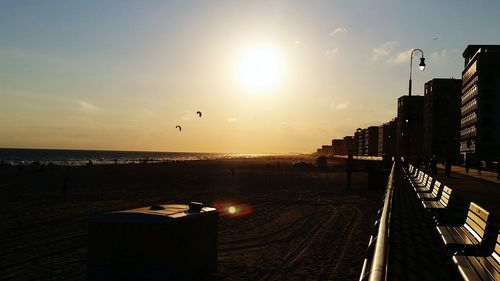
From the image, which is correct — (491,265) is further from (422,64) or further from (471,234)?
(422,64)

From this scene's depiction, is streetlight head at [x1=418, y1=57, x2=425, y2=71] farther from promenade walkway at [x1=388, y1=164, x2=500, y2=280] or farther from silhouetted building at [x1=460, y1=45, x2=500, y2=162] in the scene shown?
silhouetted building at [x1=460, y1=45, x2=500, y2=162]

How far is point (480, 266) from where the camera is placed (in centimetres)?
598

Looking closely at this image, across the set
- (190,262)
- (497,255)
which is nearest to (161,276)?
(190,262)

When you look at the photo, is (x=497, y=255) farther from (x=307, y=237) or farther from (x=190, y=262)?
(x=307, y=237)

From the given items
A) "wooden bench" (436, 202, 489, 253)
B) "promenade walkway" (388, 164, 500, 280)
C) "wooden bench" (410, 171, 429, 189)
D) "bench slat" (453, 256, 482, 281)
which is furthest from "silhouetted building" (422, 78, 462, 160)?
"bench slat" (453, 256, 482, 281)

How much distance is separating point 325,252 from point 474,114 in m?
87.1

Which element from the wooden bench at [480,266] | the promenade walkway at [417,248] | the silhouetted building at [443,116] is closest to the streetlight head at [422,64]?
the promenade walkway at [417,248]

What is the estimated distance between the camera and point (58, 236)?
1658 cm

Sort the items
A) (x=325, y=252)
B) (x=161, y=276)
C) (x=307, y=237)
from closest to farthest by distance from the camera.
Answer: (x=161, y=276) < (x=325, y=252) < (x=307, y=237)

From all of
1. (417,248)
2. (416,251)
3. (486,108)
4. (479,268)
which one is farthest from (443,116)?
(479,268)

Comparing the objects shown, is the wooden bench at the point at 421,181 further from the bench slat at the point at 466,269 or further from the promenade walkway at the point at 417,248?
the bench slat at the point at 466,269

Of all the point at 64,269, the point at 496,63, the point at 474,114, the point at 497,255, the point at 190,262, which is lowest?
the point at 64,269

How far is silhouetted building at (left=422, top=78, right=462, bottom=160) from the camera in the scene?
132500mm

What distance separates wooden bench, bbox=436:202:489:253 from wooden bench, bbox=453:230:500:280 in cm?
60
